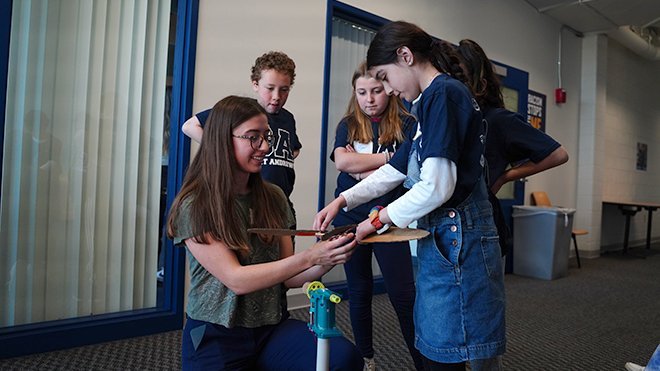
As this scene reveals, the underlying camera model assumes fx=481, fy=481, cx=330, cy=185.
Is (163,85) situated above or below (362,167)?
above

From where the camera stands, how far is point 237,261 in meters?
1.22

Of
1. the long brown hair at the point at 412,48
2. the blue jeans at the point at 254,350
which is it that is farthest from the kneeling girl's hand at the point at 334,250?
the long brown hair at the point at 412,48

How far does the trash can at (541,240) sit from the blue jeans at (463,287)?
13.3ft

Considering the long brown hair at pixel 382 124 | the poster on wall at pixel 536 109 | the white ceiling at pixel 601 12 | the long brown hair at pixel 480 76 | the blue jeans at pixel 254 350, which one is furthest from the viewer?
the poster on wall at pixel 536 109

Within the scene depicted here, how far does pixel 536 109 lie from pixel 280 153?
452 cm

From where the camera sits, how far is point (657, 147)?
8.62m

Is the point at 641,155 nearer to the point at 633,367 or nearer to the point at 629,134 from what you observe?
the point at 629,134

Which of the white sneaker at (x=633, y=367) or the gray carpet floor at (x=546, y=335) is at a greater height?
the white sneaker at (x=633, y=367)

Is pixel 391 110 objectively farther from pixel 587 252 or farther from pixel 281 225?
pixel 587 252

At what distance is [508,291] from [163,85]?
332 cm

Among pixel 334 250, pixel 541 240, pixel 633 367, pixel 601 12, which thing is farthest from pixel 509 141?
pixel 601 12

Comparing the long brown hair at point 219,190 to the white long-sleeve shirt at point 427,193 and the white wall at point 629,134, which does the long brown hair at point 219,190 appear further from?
the white wall at point 629,134

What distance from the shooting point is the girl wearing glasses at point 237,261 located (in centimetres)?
117

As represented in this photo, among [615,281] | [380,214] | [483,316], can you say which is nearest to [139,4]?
[380,214]
